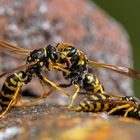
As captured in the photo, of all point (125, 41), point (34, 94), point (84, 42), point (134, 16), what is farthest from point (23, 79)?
point (134, 16)

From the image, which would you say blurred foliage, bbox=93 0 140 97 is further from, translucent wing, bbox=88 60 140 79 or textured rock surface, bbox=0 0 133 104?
translucent wing, bbox=88 60 140 79

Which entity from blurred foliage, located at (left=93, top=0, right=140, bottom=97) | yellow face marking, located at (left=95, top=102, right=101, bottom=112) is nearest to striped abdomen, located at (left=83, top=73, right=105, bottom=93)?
yellow face marking, located at (left=95, top=102, right=101, bottom=112)

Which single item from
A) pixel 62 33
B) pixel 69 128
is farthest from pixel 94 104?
pixel 62 33

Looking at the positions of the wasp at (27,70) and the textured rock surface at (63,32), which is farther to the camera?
the textured rock surface at (63,32)

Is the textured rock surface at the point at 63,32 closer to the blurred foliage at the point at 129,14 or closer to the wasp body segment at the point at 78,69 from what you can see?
the wasp body segment at the point at 78,69

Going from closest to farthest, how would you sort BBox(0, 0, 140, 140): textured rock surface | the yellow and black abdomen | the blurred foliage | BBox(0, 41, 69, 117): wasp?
the yellow and black abdomen, BBox(0, 41, 69, 117): wasp, BBox(0, 0, 140, 140): textured rock surface, the blurred foliage

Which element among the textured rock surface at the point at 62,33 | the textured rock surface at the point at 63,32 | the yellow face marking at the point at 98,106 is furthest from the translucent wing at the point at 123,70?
the textured rock surface at the point at 63,32
